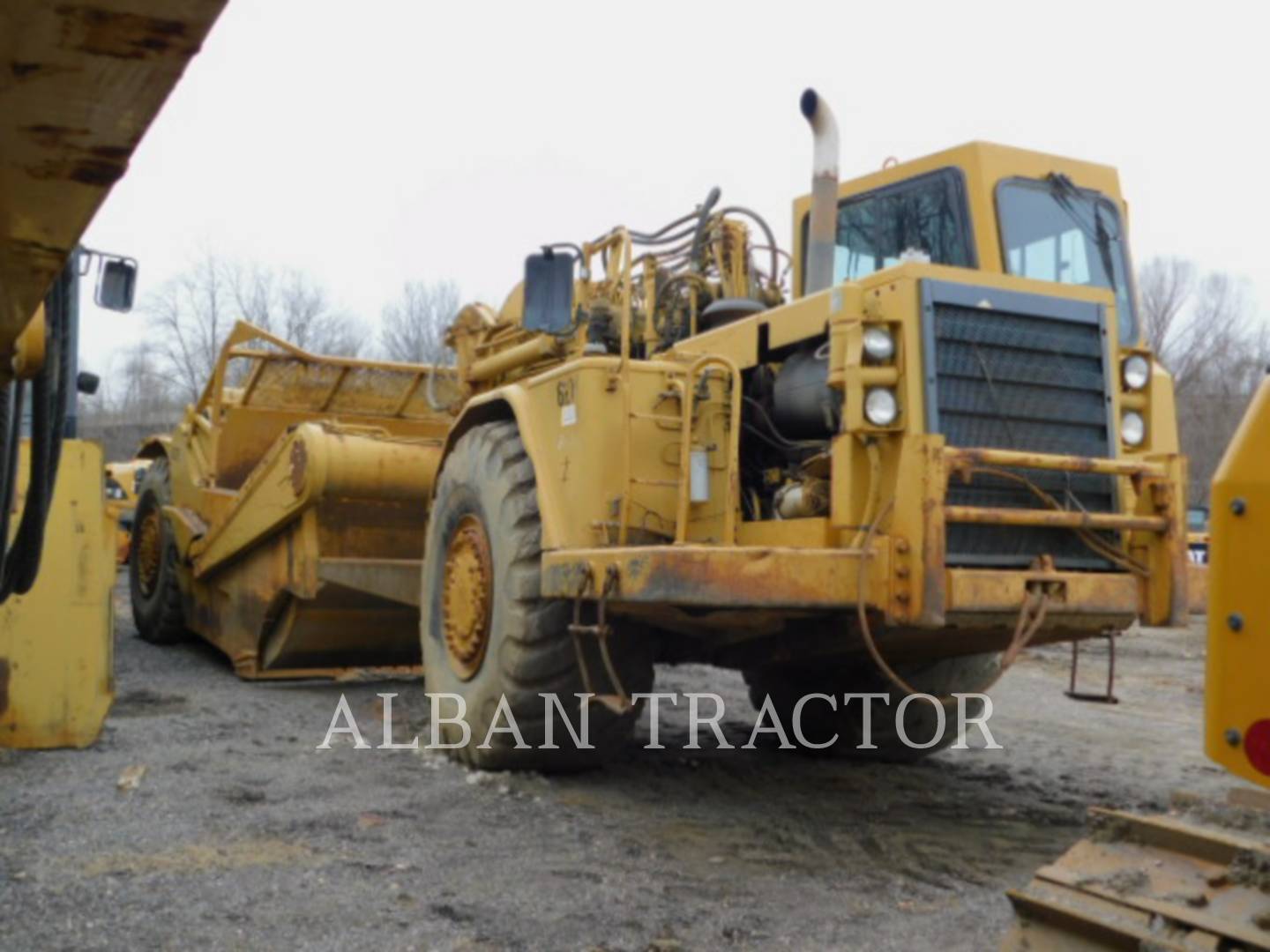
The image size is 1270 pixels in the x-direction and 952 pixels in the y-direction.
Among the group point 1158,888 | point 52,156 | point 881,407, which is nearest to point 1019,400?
A: point 881,407

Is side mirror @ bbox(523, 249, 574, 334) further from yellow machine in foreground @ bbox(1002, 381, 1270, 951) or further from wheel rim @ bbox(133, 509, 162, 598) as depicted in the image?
wheel rim @ bbox(133, 509, 162, 598)

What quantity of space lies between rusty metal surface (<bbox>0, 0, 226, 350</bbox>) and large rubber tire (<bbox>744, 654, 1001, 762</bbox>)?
4780 millimetres

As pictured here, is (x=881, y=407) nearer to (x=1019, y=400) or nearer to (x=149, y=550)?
(x=1019, y=400)

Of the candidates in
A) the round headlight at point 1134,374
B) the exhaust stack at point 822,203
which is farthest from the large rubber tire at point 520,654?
the round headlight at point 1134,374

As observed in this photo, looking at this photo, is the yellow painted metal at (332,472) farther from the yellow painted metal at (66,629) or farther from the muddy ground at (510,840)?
the yellow painted metal at (66,629)

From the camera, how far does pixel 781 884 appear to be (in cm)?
425

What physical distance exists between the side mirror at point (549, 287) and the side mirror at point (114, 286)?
1.85 meters

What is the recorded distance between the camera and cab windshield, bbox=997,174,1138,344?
5.42m

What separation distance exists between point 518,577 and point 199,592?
477 centimetres

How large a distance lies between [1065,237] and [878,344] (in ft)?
4.85

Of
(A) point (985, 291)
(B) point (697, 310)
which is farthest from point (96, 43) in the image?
(B) point (697, 310)

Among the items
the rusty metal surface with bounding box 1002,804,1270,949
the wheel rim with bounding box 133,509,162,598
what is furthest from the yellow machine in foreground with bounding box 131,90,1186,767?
the wheel rim with bounding box 133,509,162,598

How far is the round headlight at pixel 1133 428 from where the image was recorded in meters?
5.02

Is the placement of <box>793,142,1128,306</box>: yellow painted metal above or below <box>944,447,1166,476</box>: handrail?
above
